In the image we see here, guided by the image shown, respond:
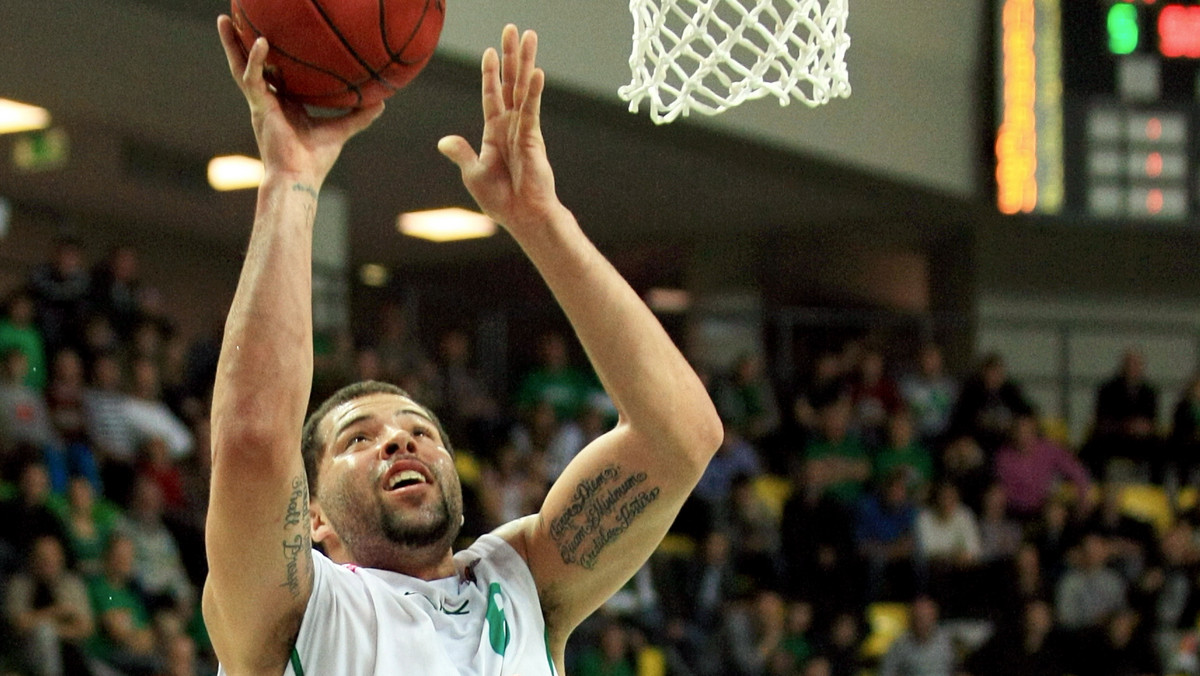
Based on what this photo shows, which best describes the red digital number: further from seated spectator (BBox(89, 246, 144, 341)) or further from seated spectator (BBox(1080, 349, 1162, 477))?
seated spectator (BBox(89, 246, 144, 341))

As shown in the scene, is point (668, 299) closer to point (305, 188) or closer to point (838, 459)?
point (838, 459)

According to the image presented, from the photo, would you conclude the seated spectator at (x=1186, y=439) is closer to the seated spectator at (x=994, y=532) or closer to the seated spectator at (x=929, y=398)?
the seated spectator at (x=929, y=398)

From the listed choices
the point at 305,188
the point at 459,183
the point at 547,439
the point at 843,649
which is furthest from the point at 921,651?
the point at 305,188

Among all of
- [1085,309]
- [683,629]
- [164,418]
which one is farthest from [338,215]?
[1085,309]

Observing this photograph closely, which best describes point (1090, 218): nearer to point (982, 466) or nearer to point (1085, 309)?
point (982, 466)

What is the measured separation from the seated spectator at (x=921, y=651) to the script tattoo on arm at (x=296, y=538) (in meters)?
7.05

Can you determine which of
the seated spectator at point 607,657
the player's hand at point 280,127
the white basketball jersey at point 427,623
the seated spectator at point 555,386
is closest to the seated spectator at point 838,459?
the seated spectator at point 555,386

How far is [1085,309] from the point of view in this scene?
12453 mm

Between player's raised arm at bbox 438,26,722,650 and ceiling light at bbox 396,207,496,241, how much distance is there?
902 cm

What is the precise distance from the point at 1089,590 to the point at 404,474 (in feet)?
26.0

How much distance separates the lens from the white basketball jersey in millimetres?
2473

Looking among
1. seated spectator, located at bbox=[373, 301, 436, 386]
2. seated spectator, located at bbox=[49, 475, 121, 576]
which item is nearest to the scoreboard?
seated spectator, located at bbox=[373, 301, 436, 386]

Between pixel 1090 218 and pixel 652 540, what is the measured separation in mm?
7499

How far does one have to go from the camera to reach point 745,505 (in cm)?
948
